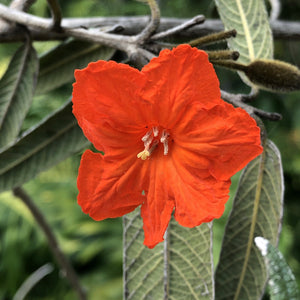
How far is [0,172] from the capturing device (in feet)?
2.51

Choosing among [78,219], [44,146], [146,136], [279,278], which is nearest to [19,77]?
[44,146]

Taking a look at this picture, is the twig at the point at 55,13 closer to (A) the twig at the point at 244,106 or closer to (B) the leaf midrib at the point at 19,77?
(B) the leaf midrib at the point at 19,77

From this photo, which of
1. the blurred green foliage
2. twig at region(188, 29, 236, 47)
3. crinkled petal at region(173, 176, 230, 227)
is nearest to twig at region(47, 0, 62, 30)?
twig at region(188, 29, 236, 47)

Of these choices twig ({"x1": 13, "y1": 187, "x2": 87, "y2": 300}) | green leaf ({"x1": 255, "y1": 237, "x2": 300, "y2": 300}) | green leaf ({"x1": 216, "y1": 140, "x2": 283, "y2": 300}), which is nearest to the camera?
green leaf ({"x1": 255, "y1": 237, "x2": 300, "y2": 300})

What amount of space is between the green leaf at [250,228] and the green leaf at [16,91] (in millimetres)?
401

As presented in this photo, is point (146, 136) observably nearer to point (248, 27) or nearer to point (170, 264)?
point (170, 264)

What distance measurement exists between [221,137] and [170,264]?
0.25 m

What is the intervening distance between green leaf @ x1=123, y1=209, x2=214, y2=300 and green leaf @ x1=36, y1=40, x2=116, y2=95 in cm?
35

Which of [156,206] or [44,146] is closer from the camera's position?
[156,206]

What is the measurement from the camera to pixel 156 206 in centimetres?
56

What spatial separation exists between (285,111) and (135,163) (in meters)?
1.81

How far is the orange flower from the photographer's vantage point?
0.51 metres

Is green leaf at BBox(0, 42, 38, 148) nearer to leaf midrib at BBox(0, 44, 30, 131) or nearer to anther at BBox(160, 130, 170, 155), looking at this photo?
leaf midrib at BBox(0, 44, 30, 131)

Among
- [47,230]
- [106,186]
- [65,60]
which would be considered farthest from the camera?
[47,230]
